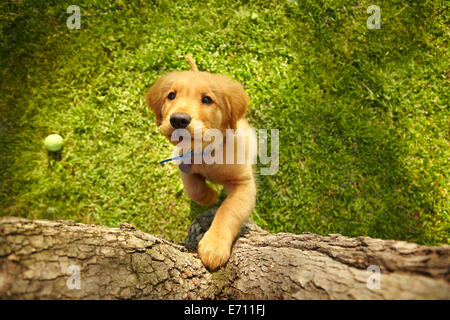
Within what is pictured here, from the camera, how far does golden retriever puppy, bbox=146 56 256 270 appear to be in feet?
6.07

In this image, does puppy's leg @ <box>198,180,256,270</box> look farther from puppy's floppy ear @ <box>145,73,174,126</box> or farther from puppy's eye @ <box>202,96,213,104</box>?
puppy's floppy ear @ <box>145,73,174,126</box>

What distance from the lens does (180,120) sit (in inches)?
69.6

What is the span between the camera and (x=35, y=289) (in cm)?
98

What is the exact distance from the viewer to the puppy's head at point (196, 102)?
1.84 meters

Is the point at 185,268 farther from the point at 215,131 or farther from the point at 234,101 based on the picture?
the point at 234,101

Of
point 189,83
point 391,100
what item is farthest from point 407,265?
point 391,100

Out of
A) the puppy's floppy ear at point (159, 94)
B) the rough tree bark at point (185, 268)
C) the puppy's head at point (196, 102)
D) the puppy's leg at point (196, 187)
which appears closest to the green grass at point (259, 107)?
the puppy's leg at point (196, 187)

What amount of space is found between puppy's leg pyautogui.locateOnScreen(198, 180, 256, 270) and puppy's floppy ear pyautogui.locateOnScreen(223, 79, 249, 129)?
600 millimetres

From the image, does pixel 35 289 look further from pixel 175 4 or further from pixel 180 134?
pixel 175 4

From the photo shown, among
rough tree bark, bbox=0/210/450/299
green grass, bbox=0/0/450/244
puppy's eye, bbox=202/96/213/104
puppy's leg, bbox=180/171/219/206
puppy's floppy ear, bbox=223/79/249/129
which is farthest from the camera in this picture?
green grass, bbox=0/0/450/244

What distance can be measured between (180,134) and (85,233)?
0.86 metres

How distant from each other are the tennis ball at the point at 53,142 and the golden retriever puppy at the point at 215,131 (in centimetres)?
163

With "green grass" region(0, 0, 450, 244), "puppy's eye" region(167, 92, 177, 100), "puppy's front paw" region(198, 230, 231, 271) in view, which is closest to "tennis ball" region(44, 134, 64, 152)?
"green grass" region(0, 0, 450, 244)

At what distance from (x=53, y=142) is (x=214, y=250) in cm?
254
